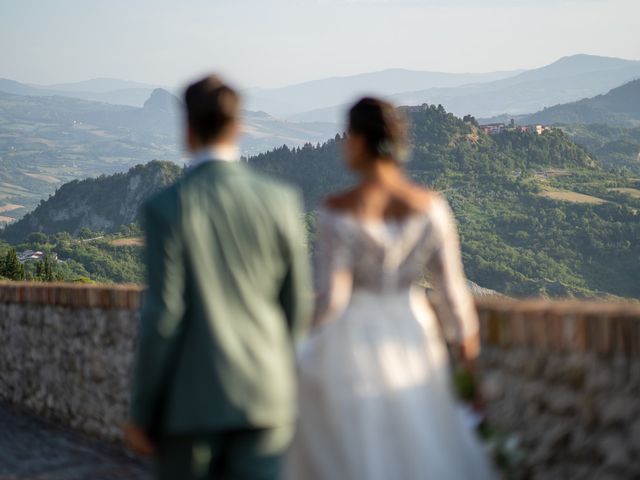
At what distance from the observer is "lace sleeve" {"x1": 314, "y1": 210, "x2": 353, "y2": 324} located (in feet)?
9.41

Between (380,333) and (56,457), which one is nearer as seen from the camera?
(380,333)

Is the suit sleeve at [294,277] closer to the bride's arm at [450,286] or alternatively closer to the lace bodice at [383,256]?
the lace bodice at [383,256]

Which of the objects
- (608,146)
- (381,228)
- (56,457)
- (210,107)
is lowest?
(608,146)

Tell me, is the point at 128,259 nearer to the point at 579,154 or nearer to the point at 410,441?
the point at 579,154

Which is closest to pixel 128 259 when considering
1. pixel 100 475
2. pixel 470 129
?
pixel 470 129

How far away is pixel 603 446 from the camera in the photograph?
327cm

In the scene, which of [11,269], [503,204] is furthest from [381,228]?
[503,204]

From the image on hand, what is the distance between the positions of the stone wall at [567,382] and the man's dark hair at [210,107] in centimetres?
139

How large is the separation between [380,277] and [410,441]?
0.46 m

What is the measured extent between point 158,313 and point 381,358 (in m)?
0.77

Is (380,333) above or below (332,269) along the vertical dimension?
below

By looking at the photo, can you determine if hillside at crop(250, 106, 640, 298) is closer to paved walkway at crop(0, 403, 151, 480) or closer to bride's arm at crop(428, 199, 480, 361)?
paved walkway at crop(0, 403, 151, 480)

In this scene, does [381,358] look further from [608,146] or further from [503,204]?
[608,146]

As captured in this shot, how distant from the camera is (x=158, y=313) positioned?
7.95ft
